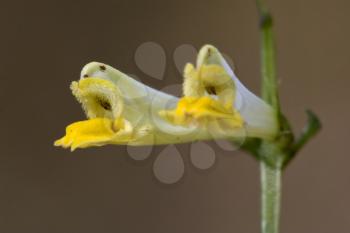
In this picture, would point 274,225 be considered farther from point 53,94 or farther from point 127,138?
point 53,94

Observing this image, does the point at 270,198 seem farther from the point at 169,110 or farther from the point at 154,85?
the point at 154,85

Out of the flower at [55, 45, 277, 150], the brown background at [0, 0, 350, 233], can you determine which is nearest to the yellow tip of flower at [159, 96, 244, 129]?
the flower at [55, 45, 277, 150]

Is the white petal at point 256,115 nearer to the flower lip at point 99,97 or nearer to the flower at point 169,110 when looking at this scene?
Result: the flower at point 169,110

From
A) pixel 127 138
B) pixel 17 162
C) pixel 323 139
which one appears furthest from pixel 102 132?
pixel 17 162

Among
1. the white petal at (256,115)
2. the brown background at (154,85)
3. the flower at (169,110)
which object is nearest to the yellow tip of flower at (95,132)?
the flower at (169,110)

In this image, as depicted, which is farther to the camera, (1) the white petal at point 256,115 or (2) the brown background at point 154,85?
(2) the brown background at point 154,85

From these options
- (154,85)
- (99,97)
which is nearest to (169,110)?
(99,97)
